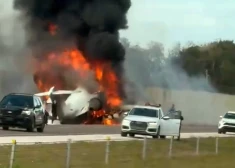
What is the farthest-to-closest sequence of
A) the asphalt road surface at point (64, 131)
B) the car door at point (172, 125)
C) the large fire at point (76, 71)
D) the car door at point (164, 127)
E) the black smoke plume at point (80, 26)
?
the black smoke plume at point (80, 26) < the large fire at point (76, 71) < the car door at point (172, 125) < the car door at point (164, 127) < the asphalt road surface at point (64, 131)

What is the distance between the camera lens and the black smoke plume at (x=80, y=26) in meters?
64.1

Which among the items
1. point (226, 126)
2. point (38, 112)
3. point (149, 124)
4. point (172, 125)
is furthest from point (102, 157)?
point (226, 126)

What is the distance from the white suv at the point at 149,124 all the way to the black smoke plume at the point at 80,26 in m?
23.6

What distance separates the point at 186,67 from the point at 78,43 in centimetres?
4156

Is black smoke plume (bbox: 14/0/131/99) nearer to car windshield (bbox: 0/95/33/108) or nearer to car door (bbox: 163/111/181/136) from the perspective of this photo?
car door (bbox: 163/111/181/136)

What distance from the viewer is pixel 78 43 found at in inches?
2608

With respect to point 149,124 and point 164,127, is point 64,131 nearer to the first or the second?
point 149,124

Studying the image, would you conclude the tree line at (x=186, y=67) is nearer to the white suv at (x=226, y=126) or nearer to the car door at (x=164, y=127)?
the white suv at (x=226, y=126)

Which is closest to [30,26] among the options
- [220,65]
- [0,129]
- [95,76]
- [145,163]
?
[95,76]

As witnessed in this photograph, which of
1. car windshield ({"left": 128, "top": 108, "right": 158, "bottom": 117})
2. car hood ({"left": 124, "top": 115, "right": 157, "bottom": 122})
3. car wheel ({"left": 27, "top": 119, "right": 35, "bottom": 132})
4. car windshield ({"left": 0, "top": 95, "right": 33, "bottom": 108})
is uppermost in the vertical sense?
car windshield ({"left": 0, "top": 95, "right": 33, "bottom": 108})

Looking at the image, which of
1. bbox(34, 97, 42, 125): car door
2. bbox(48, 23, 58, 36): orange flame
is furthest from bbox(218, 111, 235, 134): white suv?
bbox(34, 97, 42, 125): car door

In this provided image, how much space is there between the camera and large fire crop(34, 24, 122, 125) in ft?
205

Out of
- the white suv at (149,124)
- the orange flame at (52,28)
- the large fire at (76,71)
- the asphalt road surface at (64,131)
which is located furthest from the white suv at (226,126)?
the orange flame at (52,28)

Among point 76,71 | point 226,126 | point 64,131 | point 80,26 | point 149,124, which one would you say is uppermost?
point 80,26
